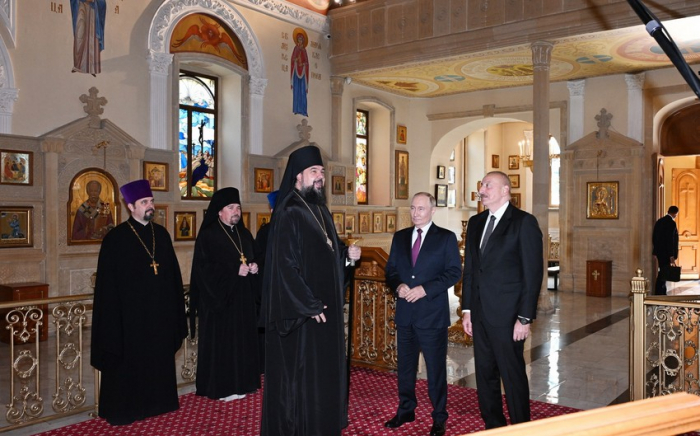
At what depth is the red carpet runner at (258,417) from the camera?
4.41 m

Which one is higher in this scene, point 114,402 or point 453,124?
point 453,124

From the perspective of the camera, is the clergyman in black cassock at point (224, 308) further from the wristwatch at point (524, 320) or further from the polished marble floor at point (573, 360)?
the wristwatch at point (524, 320)

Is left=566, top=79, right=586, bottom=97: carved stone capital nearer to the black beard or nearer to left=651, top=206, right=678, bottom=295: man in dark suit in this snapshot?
left=651, top=206, right=678, bottom=295: man in dark suit

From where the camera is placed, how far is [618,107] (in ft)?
43.4

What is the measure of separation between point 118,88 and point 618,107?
33.4 feet

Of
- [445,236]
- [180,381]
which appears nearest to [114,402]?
[180,381]

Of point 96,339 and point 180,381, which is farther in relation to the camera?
point 180,381

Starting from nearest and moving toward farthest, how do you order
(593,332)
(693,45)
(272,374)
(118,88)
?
(272,374) < (593,332) < (118,88) < (693,45)

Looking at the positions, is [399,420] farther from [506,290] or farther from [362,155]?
[362,155]

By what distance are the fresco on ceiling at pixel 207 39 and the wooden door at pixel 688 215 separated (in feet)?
39.1

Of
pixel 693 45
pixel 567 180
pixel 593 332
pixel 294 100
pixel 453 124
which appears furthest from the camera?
pixel 453 124

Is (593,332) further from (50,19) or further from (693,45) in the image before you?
(50,19)

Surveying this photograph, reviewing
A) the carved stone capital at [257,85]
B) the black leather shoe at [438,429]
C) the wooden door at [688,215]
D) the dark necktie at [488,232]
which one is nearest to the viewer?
the dark necktie at [488,232]

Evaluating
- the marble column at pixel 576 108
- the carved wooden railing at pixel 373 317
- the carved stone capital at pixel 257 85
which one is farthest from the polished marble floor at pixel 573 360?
the carved stone capital at pixel 257 85
